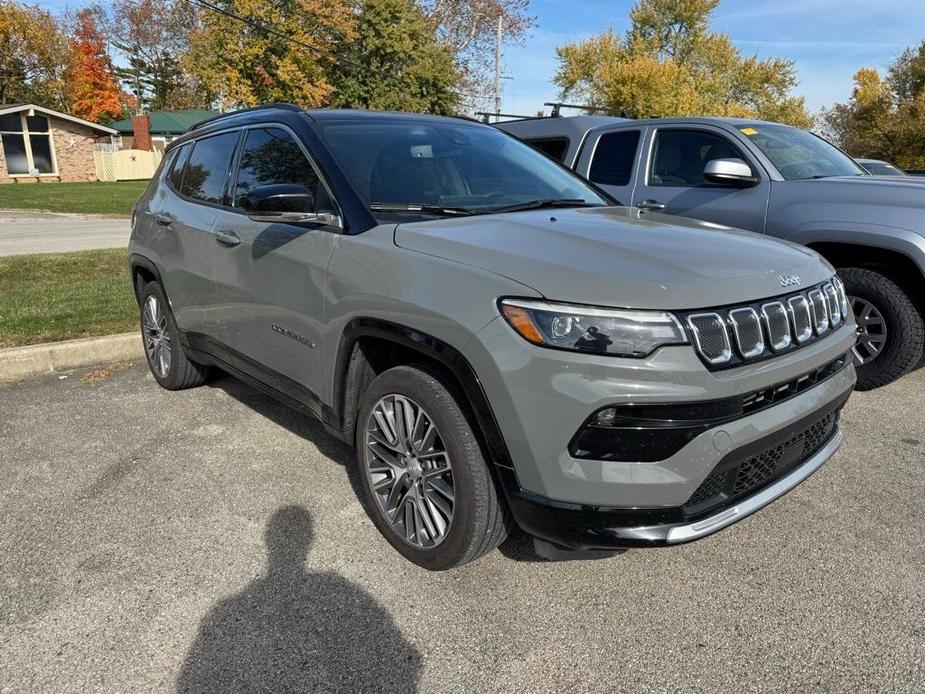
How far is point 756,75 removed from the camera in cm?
5047

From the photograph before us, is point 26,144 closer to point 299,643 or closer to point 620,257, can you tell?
point 299,643

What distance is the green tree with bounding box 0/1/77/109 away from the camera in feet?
158

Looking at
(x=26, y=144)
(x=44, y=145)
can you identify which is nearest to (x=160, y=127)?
(x=44, y=145)

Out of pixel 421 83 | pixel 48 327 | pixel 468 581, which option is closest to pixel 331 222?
pixel 468 581

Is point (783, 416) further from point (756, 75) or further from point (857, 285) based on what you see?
point (756, 75)

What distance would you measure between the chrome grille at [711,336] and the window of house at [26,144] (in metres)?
42.0

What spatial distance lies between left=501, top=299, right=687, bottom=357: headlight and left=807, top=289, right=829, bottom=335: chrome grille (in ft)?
2.66

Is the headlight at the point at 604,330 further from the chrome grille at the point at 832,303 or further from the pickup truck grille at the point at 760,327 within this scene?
the chrome grille at the point at 832,303

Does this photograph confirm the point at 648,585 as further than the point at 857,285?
No

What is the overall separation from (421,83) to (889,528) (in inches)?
1329

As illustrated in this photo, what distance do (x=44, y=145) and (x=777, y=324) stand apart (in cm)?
4362

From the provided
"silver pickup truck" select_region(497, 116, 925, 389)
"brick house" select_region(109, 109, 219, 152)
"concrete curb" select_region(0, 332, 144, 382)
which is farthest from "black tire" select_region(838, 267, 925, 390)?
"brick house" select_region(109, 109, 219, 152)

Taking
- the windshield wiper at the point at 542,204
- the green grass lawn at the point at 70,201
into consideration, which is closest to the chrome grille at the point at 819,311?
the windshield wiper at the point at 542,204

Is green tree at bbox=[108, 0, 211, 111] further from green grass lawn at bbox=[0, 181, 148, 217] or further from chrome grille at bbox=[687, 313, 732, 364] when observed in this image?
chrome grille at bbox=[687, 313, 732, 364]
